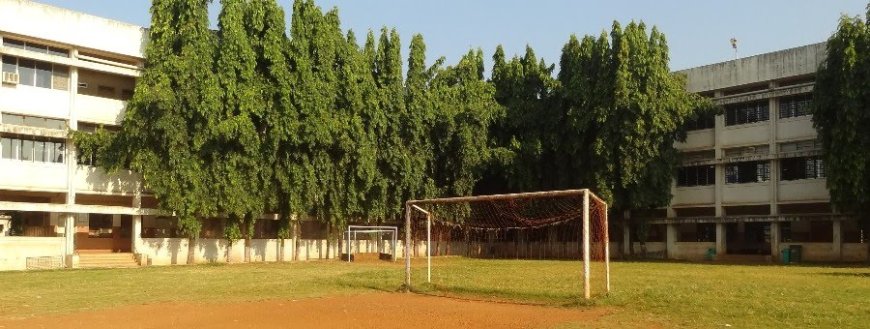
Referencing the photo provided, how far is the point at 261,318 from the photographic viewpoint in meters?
15.9

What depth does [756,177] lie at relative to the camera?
144 ft

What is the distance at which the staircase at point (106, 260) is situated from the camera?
34781mm

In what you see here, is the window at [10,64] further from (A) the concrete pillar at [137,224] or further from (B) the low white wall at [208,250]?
(B) the low white wall at [208,250]

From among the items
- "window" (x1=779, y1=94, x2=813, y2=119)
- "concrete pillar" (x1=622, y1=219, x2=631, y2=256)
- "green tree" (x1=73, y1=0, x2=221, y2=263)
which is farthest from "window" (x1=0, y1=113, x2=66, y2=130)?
"window" (x1=779, y1=94, x2=813, y2=119)

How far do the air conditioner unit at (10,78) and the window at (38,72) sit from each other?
0.48 meters

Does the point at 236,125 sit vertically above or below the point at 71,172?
above

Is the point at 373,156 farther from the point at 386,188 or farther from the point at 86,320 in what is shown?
the point at 86,320

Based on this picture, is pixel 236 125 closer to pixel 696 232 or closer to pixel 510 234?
pixel 510 234

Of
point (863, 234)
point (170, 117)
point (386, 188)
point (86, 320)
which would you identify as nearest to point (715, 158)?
point (863, 234)

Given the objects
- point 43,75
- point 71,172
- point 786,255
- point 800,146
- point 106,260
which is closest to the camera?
point 43,75

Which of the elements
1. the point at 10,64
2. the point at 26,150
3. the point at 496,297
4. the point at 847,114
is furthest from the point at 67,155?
the point at 847,114

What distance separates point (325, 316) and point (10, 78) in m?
23.9

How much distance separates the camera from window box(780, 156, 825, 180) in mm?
41156

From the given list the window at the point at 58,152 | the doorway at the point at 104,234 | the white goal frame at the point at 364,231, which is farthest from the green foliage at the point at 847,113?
the window at the point at 58,152
